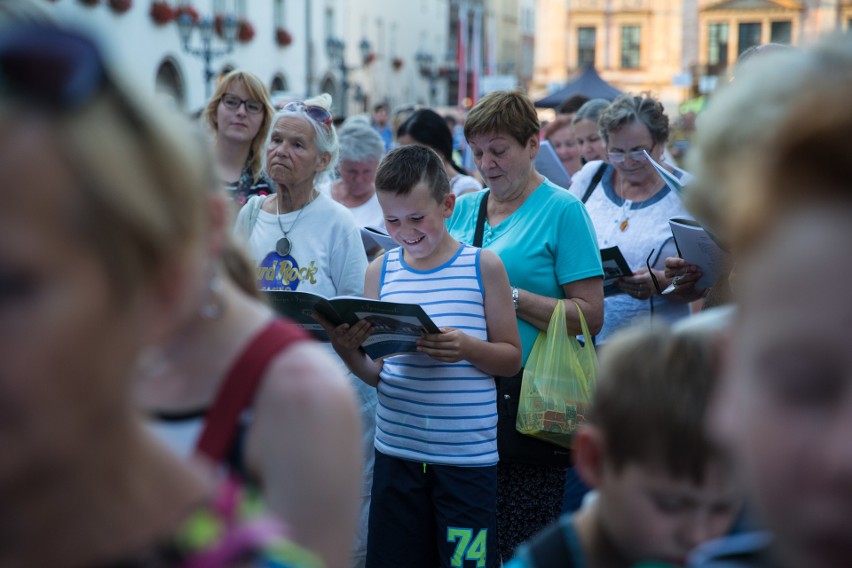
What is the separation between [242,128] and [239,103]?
12cm

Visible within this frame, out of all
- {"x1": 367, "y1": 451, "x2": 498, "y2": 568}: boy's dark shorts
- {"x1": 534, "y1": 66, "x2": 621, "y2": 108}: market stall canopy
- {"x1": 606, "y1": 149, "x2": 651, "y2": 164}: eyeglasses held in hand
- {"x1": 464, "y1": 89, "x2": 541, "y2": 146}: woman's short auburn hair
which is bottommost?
{"x1": 367, "y1": 451, "x2": 498, "y2": 568}: boy's dark shorts

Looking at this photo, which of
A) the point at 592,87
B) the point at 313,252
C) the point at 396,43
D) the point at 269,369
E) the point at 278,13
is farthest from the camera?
the point at 396,43

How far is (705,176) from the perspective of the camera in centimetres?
85

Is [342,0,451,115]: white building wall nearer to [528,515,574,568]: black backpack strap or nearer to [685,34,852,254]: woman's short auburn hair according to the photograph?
[528,515,574,568]: black backpack strap

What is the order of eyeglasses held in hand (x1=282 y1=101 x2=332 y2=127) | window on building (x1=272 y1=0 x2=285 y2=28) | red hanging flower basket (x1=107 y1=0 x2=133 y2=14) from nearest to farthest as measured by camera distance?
eyeglasses held in hand (x1=282 y1=101 x2=332 y2=127) → red hanging flower basket (x1=107 y1=0 x2=133 y2=14) → window on building (x1=272 y1=0 x2=285 y2=28)

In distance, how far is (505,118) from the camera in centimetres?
413

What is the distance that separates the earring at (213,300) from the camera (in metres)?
1.48

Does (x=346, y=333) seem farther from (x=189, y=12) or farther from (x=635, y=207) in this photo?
(x=189, y=12)

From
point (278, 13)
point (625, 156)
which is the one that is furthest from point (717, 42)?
point (625, 156)

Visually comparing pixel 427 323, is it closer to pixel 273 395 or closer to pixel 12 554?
pixel 273 395

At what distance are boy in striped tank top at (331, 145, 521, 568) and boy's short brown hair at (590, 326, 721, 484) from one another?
6.37 ft

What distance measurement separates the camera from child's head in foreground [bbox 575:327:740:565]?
4.85 feet

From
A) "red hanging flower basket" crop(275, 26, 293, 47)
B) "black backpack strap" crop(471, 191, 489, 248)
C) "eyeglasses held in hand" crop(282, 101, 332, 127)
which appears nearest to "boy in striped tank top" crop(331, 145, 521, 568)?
"black backpack strap" crop(471, 191, 489, 248)

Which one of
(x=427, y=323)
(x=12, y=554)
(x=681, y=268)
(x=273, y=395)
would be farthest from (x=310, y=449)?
(x=681, y=268)
